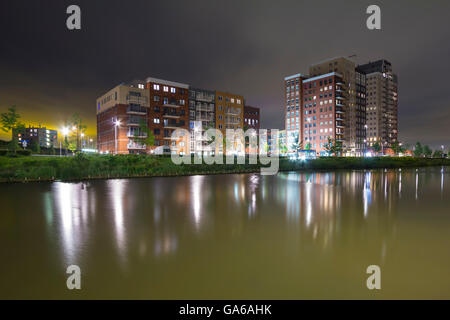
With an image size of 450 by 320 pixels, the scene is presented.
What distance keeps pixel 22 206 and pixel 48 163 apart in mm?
16522

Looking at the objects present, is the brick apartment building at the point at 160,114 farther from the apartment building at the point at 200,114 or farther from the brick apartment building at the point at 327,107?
the brick apartment building at the point at 327,107

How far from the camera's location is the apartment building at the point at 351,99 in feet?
334

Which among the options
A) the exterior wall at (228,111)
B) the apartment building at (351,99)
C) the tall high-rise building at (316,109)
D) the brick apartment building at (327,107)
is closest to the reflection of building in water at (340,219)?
the exterior wall at (228,111)

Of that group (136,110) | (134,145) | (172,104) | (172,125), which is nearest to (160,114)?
(172,125)

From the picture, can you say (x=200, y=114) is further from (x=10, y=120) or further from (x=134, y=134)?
(x=10, y=120)

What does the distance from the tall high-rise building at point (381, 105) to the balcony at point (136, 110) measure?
118752 mm

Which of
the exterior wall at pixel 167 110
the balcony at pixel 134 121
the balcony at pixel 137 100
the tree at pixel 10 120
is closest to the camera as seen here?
the tree at pixel 10 120

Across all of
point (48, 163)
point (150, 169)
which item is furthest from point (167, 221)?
point (48, 163)

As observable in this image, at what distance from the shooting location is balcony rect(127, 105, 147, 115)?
55.4m

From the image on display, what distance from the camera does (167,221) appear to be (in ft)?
27.2

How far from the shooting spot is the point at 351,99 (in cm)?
10494

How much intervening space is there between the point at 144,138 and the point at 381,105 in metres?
133

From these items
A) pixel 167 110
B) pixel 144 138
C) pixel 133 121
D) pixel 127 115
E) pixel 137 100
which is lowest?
pixel 144 138
